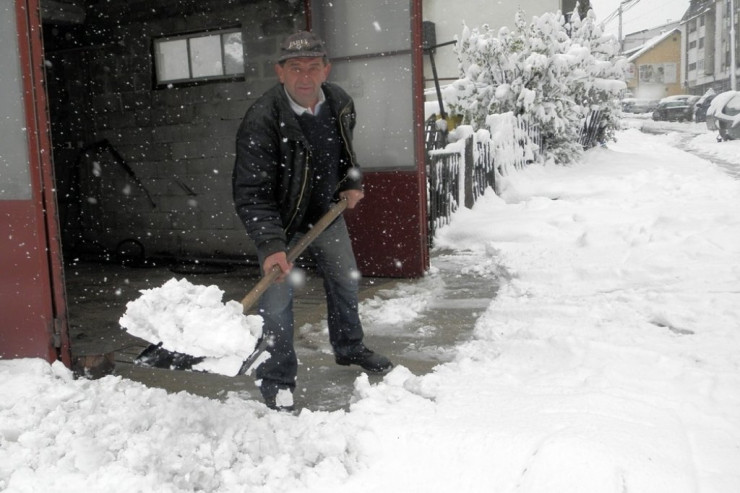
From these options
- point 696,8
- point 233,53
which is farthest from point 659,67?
point 233,53

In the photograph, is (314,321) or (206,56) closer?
(314,321)

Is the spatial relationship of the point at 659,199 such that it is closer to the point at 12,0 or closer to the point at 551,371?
the point at 551,371

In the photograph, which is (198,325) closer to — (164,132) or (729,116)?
(164,132)

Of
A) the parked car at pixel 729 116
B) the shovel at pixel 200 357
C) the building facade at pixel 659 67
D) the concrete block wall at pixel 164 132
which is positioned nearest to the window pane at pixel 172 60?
the concrete block wall at pixel 164 132

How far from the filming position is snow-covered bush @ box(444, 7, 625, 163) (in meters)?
Result: 11.9

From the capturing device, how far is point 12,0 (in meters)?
3.21

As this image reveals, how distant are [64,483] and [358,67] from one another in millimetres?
4709

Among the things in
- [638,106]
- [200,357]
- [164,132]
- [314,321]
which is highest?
[638,106]

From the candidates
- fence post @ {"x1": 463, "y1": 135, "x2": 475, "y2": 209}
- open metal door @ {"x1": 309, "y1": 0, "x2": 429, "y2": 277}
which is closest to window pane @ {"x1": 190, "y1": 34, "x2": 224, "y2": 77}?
open metal door @ {"x1": 309, "y1": 0, "x2": 429, "y2": 277}

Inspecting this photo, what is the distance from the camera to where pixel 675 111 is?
3178 cm

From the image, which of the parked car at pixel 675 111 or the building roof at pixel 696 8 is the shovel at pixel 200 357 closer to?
the parked car at pixel 675 111

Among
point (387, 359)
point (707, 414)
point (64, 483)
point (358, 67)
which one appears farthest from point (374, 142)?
point (64, 483)

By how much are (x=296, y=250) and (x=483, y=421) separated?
1.18m

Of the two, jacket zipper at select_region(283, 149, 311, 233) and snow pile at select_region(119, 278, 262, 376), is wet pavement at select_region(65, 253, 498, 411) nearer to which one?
snow pile at select_region(119, 278, 262, 376)
